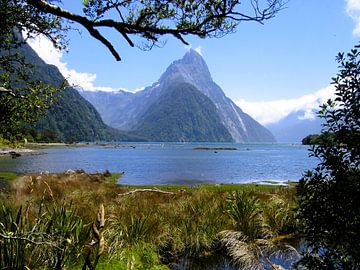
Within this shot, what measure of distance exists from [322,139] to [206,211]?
10620 mm

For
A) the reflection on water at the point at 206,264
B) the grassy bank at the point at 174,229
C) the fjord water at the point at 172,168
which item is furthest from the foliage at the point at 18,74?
the fjord water at the point at 172,168

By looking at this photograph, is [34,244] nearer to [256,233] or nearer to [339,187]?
[339,187]

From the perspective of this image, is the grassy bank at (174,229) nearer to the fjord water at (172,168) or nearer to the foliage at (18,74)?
the foliage at (18,74)

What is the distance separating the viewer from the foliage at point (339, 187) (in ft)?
13.8

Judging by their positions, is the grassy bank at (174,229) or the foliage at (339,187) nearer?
the foliage at (339,187)

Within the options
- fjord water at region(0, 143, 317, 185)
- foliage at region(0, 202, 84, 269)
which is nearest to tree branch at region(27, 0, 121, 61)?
foliage at region(0, 202, 84, 269)

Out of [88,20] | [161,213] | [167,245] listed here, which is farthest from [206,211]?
[88,20]

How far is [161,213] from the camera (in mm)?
14695

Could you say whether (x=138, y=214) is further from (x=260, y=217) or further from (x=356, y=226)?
(x=356, y=226)

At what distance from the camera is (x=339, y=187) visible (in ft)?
14.0

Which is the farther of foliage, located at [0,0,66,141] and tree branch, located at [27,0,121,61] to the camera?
foliage, located at [0,0,66,141]

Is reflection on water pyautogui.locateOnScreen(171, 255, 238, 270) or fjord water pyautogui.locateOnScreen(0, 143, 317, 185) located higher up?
reflection on water pyautogui.locateOnScreen(171, 255, 238, 270)

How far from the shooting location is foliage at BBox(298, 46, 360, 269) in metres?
4.21

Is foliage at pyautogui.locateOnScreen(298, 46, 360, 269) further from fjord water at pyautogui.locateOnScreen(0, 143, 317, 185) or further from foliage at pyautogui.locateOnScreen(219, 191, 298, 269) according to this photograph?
fjord water at pyautogui.locateOnScreen(0, 143, 317, 185)
